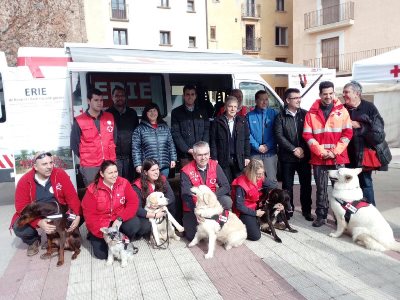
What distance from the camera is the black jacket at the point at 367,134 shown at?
14.5ft

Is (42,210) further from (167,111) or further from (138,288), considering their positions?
(167,111)

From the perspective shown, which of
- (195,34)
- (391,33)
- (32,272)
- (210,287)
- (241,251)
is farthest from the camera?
(195,34)

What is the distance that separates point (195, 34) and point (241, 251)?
2651cm

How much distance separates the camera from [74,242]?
414cm

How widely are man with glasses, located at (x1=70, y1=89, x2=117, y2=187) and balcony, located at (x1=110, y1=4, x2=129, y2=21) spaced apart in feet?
79.1

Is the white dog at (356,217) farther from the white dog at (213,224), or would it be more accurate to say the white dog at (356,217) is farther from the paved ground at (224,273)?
the white dog at (213,224)

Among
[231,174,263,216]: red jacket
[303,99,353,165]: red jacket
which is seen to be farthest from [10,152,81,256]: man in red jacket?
[303,99,353,165]: red jacket

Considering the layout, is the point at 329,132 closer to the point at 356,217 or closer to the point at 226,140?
the point at 356,217

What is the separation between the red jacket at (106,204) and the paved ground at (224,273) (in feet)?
1.57

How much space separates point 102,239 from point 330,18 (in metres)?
24.3

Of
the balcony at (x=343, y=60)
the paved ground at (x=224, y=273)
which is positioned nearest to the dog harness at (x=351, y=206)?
the paved ground at (x=224, y=273)

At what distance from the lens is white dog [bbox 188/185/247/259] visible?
12.8 ft

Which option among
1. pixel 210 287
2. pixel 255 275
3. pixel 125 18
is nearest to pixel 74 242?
pixel 210 287

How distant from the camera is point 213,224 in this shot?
393cm
